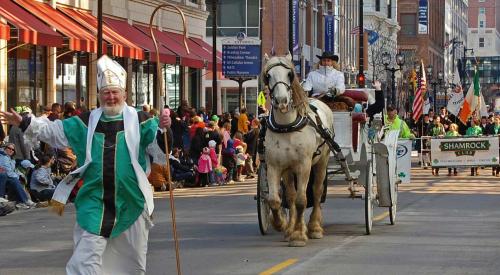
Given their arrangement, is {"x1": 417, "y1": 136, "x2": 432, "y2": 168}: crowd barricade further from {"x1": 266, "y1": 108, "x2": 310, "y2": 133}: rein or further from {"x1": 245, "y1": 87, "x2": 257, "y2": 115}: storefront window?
{"x1": 245, "y1": 87, "x2": 257, "y2": 115}: storefront window

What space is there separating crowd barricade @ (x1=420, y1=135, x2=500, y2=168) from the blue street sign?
9.69m

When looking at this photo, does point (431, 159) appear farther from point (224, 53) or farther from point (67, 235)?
point (67, 235)

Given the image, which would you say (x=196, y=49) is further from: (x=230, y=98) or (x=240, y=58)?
(x=230, y=98)

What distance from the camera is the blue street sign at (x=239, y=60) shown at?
139 ft

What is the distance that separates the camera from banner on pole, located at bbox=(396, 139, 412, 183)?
887 inches

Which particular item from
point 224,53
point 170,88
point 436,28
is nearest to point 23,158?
point 224,53

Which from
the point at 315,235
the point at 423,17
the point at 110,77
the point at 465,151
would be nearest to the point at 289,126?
the point at 315,235

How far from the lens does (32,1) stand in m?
31.7

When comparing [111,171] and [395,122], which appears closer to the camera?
[111,171]

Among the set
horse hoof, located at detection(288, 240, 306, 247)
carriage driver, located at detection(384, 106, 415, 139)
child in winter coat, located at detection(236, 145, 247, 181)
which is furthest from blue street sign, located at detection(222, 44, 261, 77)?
horse hoof, located at detection(288, 240, 306, 247)

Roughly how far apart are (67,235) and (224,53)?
85.6 ft

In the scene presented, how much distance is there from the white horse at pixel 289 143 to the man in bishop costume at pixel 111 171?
214 inches

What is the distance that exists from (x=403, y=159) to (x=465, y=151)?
12.4m

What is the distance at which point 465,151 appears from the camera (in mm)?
34531
